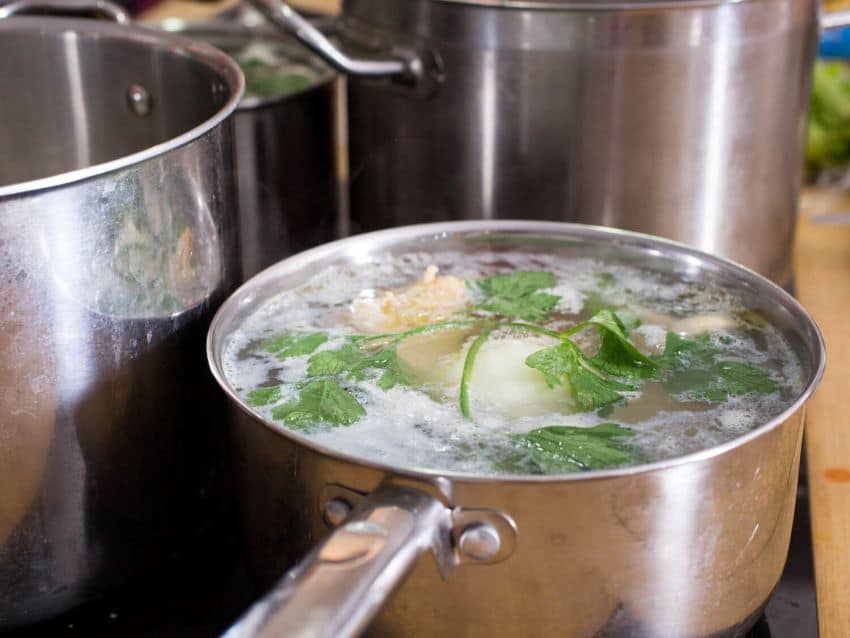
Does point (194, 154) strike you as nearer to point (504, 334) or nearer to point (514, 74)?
point (504, 334)

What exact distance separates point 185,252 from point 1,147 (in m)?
0.45

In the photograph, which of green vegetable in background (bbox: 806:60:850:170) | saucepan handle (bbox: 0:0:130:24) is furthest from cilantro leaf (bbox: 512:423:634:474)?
green vegetable in background (bbox: 806:60:850:170)

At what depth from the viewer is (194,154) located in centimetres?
79

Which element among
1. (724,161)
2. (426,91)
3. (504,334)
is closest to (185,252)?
(504,334)

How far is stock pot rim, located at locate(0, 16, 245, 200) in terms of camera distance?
71 cm

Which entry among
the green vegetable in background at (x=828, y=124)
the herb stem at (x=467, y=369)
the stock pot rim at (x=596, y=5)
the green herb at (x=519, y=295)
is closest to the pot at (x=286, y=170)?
the stock pot rim at (x=596, y=5)

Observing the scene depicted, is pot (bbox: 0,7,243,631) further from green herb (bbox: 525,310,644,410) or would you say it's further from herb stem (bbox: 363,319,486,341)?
green herb (bbox: 525,310,644,410)

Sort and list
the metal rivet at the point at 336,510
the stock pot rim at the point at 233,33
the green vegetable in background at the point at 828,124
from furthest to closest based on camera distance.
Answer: the green vegetable in background at the point at 828,124
the stock pot rim at the point at 233,33
the metal rivet at the point at 336,510

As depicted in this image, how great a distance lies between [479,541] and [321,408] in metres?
0.19

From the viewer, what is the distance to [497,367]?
80cm

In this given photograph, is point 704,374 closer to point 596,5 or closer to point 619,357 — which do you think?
point 619,357

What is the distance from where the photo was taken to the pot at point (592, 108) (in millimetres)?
1099

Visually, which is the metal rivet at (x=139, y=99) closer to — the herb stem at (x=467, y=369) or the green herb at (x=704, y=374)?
the herb stem at (x=467, y=369)

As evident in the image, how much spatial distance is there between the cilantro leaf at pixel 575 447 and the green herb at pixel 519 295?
196 mm
